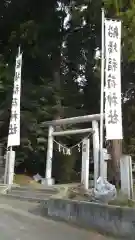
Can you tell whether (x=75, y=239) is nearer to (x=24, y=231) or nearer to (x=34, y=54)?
(x=24, y=231)

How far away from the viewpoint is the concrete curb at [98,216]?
872 cm

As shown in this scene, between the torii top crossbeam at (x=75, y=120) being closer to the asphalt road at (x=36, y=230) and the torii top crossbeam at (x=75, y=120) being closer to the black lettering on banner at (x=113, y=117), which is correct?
the black lettering on banner at (x=113, y=117)

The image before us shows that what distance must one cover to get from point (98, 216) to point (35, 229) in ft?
5.36

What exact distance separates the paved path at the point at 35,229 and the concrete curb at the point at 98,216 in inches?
14.1

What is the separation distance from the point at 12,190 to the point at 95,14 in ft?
36.4

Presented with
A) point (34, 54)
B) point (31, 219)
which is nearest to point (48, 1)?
point (34, 54)

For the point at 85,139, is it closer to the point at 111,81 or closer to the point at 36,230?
the point at 111,81

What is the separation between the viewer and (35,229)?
9422mm

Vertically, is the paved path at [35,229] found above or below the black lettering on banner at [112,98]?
below

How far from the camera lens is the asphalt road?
8.52 metres

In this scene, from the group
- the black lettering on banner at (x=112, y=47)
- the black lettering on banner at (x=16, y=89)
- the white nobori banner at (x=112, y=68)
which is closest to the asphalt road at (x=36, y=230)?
the white nobori banner at (x=112, y=68)

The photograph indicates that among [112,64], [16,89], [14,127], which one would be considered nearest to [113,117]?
[112,64]

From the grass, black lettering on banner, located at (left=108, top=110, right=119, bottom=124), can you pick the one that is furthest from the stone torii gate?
black lettering on banner, located at (left=108, top=110, right=119, bottom=124)

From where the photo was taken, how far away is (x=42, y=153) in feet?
81.8
